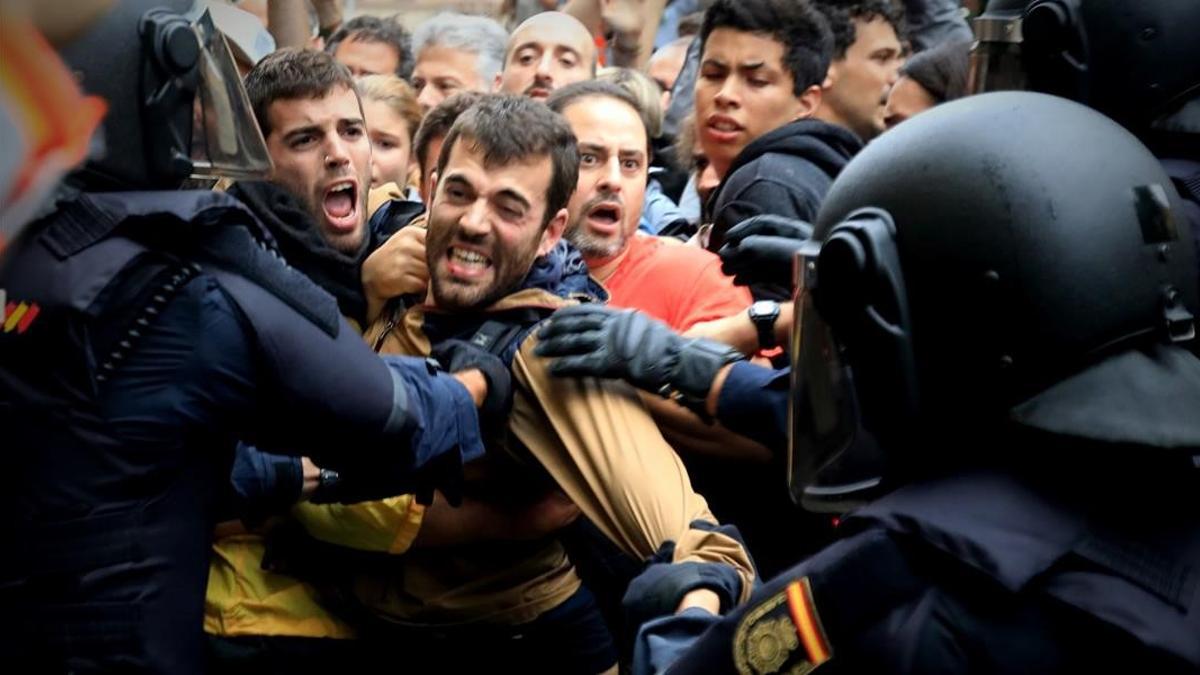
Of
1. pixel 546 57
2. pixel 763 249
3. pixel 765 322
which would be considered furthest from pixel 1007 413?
pixel 546 57

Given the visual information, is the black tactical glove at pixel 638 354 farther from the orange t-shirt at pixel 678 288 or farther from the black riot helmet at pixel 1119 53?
the black riot helmet at pixel 1119 53

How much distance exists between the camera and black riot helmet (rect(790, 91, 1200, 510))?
1965mm

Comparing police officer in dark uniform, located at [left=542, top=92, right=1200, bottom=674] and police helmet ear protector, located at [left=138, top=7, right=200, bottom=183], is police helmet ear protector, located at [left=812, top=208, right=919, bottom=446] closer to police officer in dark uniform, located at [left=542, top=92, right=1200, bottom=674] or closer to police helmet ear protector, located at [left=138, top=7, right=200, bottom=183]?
police officer in dark uniform, located at [left=542, top=92, right=1200, bottom=674]

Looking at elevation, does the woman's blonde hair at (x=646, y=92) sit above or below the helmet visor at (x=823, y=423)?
below

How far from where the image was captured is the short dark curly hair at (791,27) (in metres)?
4.86

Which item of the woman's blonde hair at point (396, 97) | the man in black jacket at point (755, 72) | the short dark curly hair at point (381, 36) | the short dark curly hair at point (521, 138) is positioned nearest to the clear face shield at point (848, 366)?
the short dark curly hair at point (521, 138)

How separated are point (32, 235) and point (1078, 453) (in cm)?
151

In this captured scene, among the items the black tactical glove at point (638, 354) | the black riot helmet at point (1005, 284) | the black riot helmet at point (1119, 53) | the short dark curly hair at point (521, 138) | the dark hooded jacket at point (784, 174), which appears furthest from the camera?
the dark hooded jacket at point (784, 174)

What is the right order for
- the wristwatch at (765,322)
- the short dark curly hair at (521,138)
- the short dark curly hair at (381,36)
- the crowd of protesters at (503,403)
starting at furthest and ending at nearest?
the short dark curly hair at (381,36) < the short dark curly hair at (521,138) < the wristwatch at (765,322) < the crowd of protesters at (503,403)

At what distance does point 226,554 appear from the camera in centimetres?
344

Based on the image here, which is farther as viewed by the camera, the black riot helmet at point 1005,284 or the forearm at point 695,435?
the forearm at point 695,435

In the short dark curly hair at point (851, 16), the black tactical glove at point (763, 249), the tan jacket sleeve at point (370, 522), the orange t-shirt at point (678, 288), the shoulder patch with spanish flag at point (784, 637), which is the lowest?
the tan jacket sleeve at point (370, 522)

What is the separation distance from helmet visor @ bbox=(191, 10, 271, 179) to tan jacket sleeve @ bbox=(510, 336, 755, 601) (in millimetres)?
737

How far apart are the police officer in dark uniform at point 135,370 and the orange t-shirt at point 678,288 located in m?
1.40
